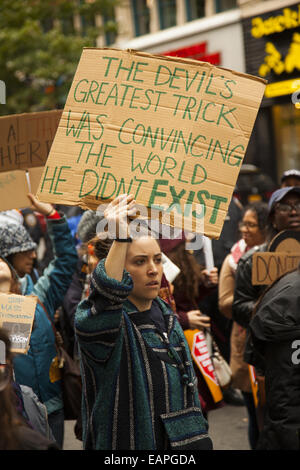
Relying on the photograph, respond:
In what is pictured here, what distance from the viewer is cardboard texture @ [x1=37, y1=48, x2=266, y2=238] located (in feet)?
9.91

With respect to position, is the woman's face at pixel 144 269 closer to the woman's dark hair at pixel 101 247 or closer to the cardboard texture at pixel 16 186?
the woman's dark hair at pixel 101 247

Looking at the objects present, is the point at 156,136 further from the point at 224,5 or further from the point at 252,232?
the point at 224,5

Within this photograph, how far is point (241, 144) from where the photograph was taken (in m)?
3.07

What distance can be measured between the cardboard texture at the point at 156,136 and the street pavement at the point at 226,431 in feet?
10.6

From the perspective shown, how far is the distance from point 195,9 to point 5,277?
52.6 feet

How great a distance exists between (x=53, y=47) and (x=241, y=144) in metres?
14.0

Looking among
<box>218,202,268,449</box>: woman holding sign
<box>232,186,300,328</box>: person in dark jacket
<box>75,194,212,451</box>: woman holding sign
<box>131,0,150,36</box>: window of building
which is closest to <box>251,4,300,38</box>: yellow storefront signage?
<box>131,0,150,36</box>: window of building

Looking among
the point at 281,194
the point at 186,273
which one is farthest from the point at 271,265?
the point at 186,273

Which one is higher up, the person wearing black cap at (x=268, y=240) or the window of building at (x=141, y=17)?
the window of building at (x=141, y=17)

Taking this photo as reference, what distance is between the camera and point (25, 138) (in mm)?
4070

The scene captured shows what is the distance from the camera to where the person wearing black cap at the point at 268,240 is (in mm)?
4680

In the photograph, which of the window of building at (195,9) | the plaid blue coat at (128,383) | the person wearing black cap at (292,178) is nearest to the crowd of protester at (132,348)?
the plaid blue coat at (128,383)

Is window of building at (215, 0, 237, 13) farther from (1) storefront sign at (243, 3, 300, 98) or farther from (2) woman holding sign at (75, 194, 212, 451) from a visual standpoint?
(2) woman holding sign at (75, 194, 212, 451)
